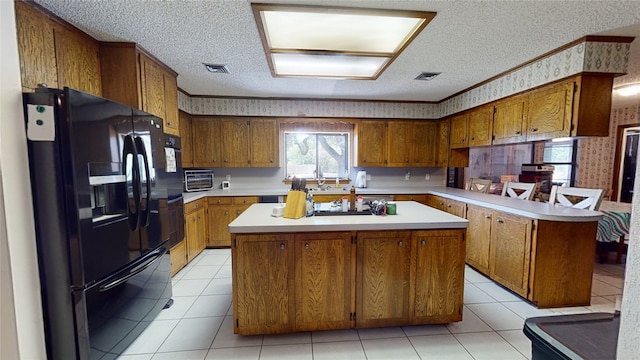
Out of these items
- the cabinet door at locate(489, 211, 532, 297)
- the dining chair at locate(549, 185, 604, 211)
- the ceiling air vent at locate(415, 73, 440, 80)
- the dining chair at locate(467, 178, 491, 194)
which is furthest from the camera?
the dining chair at locate(467, 178, 491, 194)

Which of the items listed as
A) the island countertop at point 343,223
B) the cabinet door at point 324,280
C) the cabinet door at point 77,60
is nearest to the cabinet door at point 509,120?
the island countertop at point 343,223

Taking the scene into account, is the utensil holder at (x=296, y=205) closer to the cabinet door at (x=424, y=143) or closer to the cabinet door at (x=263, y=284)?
the cabinet door at (x=263, y=284)

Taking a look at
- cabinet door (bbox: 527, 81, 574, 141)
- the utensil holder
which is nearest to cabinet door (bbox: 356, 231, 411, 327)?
the utensil holder

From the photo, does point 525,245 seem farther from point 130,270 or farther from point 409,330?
point 130,270

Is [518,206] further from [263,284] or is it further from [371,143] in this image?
[263,284]

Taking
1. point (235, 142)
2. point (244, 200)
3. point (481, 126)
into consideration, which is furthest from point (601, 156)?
point (235, 142)

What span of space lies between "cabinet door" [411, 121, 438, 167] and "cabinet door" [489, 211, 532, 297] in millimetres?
1855

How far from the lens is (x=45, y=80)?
1.72 meters

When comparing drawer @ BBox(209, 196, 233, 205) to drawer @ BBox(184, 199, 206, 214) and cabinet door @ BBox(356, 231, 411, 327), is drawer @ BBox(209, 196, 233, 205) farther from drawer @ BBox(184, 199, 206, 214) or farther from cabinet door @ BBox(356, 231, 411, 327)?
cabinet door @ BBox(356, 231, 411, 327)

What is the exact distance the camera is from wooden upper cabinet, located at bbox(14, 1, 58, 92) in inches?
61.2

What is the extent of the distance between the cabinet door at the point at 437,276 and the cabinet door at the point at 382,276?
81mm

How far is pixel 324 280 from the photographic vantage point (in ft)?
5.98

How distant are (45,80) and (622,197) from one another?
8.36 metres

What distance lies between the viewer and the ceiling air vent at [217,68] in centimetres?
270
